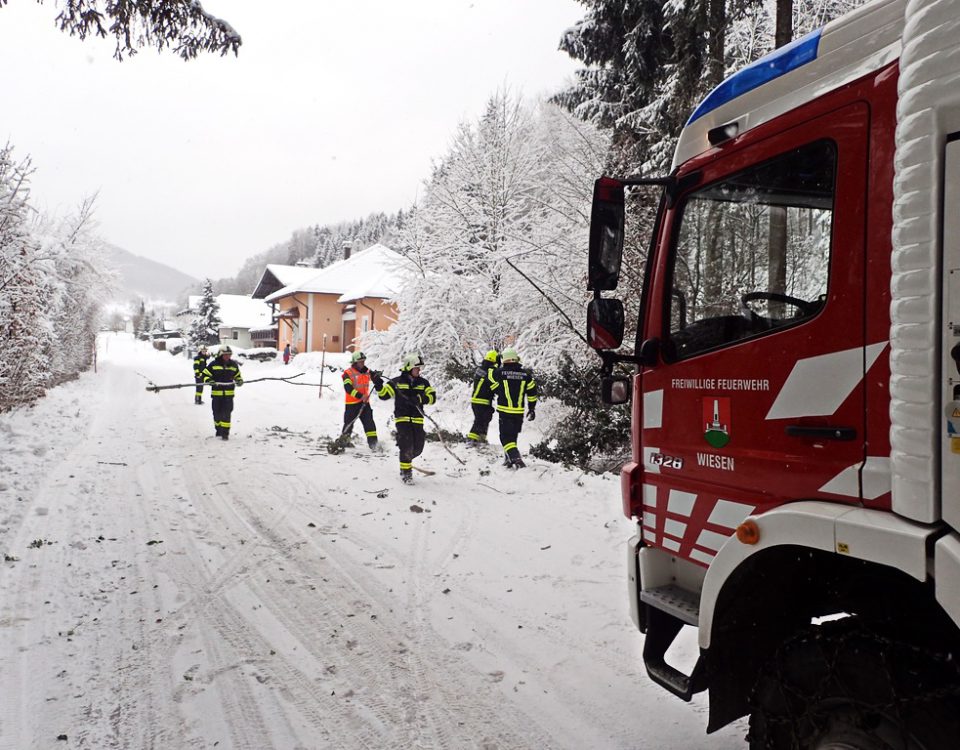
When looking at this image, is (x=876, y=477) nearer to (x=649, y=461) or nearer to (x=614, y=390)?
(x=649, y=461)

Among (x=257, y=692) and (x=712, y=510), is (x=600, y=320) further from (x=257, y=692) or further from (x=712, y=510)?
(x=257, y=692)

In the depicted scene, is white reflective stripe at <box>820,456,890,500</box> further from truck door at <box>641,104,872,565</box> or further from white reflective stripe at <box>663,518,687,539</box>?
white reflective stripe at <box>663,518,687,539</box>

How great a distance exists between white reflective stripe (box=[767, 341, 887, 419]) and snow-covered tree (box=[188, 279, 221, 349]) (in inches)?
2205

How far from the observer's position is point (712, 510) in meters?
2.69

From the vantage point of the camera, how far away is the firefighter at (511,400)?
32.6 ft

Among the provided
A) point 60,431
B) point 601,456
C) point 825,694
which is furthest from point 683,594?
point 60,431

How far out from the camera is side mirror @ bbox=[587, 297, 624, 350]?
2.94 metres

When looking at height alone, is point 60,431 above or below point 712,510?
below

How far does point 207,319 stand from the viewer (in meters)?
53.4

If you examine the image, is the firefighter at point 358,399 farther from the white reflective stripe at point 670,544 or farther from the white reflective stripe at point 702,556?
the white reflective stripe at point 702,556

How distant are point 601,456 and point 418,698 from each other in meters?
7.88

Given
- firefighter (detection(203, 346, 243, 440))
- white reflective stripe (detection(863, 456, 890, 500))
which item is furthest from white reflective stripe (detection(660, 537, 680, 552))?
firefighter (detection(203, 346, 243, 440))

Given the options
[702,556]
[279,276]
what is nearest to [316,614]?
[702,556]

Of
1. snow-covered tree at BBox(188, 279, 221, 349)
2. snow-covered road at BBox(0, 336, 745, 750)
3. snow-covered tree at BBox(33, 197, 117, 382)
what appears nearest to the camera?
snow-covered road at BBox(0, 336, 745, 750)
